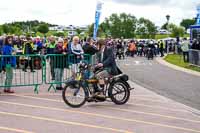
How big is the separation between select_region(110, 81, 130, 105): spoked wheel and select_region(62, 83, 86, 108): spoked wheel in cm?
82

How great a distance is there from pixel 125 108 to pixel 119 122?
6.52 ft

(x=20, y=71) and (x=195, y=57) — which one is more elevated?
(x=195, y=57)

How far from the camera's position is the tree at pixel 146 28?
86.9 m

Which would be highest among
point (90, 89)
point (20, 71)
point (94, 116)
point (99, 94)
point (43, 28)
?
point (43, 28)

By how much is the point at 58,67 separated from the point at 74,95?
3742mm

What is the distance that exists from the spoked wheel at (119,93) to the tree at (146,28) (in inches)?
2925

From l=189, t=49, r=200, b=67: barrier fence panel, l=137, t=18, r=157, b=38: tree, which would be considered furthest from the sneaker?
l=137, t=18, r=157, b=38: tree

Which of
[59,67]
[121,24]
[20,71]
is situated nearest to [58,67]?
[59,67]

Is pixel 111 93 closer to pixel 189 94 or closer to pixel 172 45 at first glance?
pixel 189 94

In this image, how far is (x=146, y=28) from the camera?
87.5m

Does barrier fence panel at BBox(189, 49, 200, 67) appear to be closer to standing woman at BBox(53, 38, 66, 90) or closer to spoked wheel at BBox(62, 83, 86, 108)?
standing woman at BBox(53, 38, 66, 90)

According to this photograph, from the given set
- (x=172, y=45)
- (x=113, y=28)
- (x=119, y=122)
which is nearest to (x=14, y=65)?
(x=119, y=122)

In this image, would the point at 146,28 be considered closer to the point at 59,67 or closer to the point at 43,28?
the point at 43,28

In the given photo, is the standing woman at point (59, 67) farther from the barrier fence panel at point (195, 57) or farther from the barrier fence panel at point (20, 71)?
the barrier fence panel at point (195, 57)
